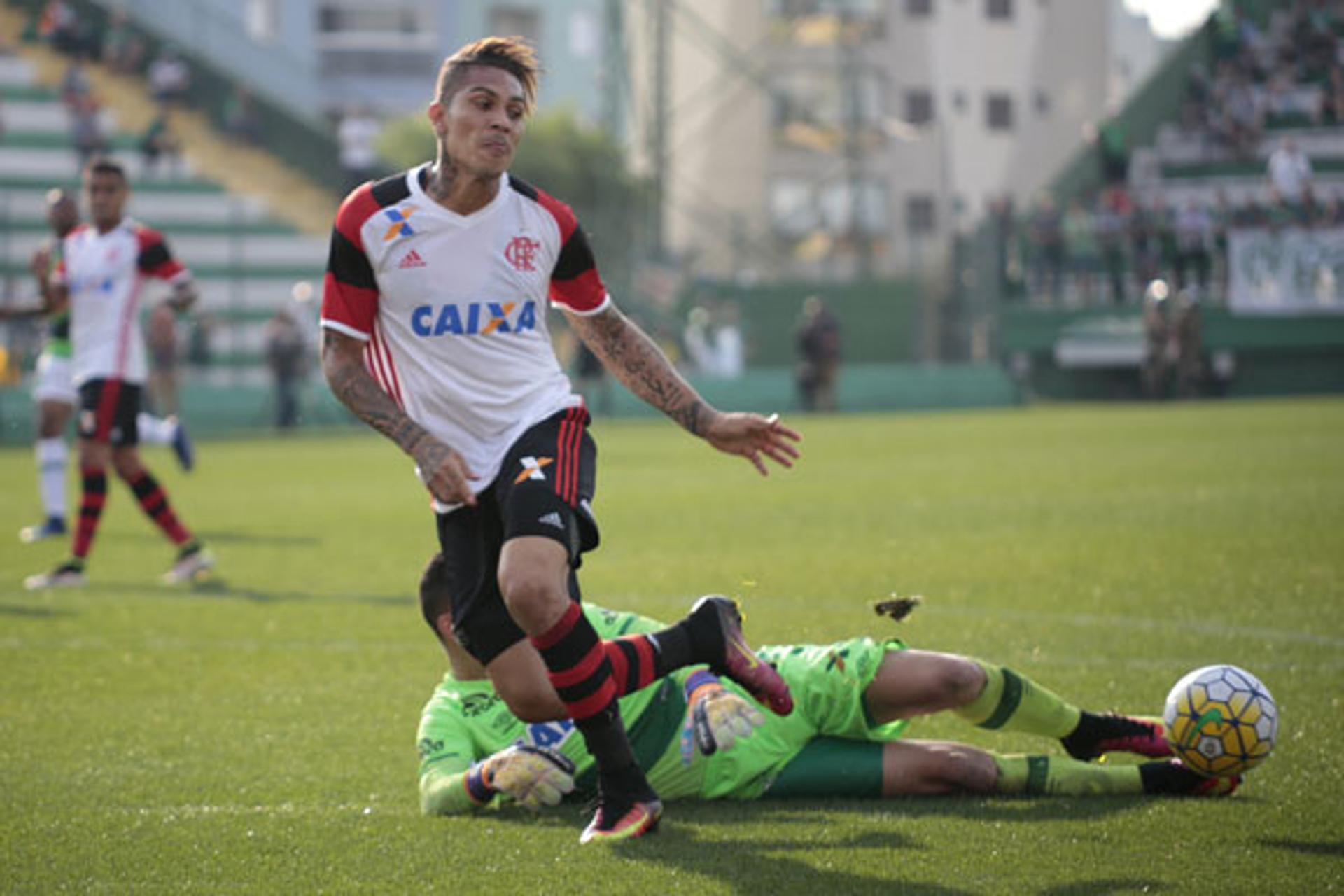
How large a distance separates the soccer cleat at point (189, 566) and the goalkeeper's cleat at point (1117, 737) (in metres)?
7.37

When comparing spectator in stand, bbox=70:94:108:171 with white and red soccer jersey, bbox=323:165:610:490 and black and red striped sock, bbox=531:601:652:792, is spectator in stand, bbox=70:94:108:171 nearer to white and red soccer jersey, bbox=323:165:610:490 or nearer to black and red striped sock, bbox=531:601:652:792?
white and red soccer jersey, bbox=323:165:610:490

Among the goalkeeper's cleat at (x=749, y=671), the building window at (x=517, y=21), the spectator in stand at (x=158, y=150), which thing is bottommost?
the goalkeeper's cleat at (x=749, y=671)

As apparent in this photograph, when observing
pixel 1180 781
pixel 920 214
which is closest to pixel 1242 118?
pixel 920 214

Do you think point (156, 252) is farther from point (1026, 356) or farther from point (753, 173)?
point (753, 173)

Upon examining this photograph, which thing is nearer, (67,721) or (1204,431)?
(67,721)

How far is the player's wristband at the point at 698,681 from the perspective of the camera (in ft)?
17.8

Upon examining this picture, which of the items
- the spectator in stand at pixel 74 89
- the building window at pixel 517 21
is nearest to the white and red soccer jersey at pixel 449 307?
the spectator in stand at pixel 74 89

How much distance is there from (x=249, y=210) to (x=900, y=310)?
14072 mm

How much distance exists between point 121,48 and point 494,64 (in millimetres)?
37166

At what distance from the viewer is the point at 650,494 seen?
17.5 m

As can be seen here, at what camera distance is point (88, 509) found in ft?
37.2

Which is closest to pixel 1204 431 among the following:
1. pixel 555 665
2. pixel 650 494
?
pixel 650 494

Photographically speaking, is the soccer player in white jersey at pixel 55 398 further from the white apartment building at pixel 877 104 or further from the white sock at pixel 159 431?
the white apartment building at pixel 877 104

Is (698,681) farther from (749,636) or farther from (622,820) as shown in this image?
(749,636)
